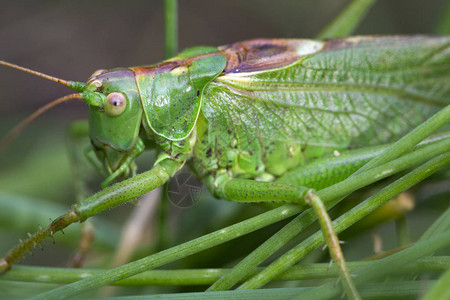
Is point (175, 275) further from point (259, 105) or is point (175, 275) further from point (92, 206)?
point (259, 105)

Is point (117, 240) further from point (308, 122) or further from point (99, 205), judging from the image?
point (308, 122)

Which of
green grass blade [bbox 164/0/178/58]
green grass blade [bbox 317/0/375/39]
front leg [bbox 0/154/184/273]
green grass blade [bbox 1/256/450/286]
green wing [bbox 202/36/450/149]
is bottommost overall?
green grass blade [bbox 1/256/450/286]

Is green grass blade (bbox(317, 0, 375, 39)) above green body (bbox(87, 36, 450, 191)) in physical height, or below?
above

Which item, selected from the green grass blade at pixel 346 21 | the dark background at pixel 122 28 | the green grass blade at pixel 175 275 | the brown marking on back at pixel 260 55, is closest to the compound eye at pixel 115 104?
the brown marking on back at pixel 260 55

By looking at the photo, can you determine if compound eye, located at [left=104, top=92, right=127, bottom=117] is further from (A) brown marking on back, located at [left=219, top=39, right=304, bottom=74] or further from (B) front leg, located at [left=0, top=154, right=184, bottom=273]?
(A) brown marking on back, located at [left=219, top=39, right=304, bottom=74]

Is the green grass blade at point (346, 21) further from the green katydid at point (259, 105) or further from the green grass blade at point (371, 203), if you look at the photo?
the green grass blade at point (371, 203)

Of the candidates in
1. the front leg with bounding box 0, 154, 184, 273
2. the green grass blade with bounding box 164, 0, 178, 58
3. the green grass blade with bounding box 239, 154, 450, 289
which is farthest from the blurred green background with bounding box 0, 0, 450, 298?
the green grass blade with bounding box 239, 154, 450, 289
